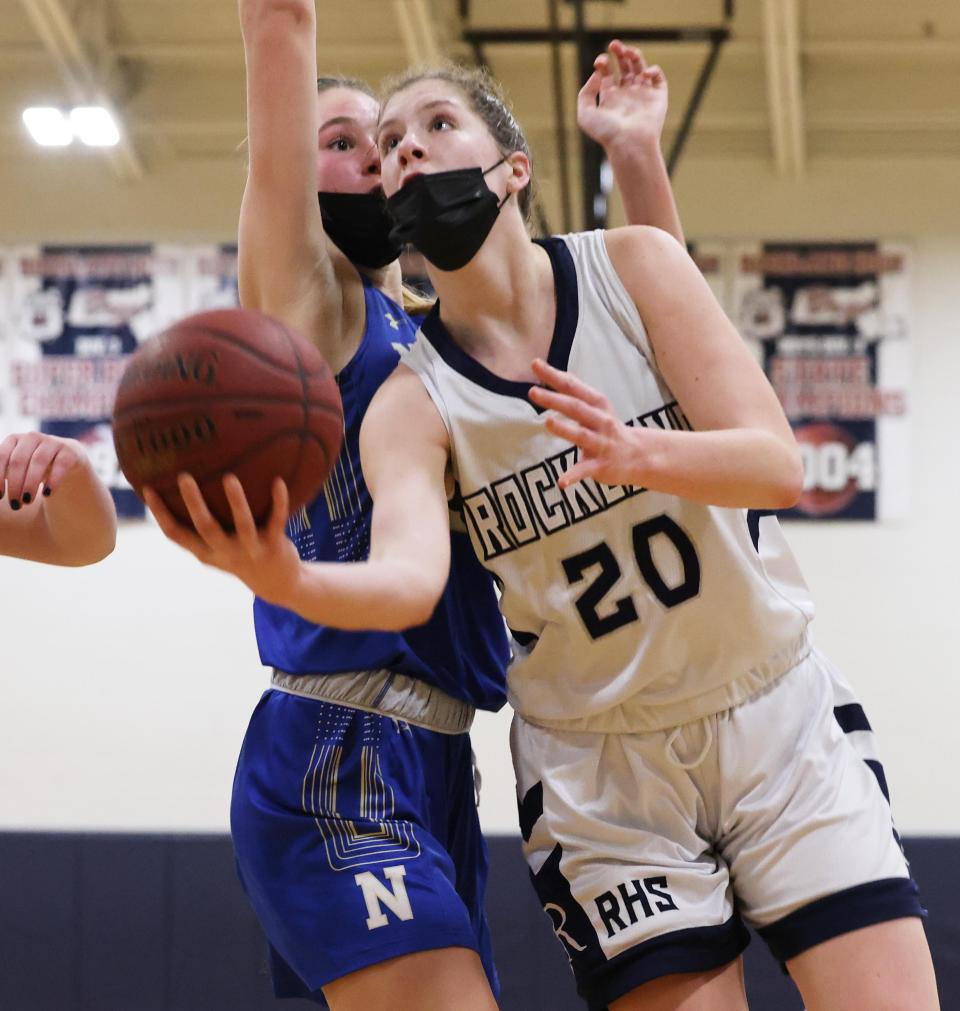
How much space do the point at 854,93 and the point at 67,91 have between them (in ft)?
14.1

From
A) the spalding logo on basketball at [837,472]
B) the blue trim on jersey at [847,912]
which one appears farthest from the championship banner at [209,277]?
the blue trim on jersey at [847,912]

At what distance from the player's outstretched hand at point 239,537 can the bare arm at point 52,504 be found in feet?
2.81

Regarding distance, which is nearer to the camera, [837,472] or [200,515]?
[200,515]

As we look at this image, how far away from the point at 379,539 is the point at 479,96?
84 centimetres

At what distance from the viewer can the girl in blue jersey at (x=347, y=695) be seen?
2.16 metres

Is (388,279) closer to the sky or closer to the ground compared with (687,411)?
closer to the sky

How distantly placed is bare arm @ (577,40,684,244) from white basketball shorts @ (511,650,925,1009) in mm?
925

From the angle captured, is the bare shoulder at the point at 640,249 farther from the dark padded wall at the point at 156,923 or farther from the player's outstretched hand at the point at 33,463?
the dark padded wall at the point at 156,923

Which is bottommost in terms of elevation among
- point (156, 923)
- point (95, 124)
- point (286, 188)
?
point (156, 923)

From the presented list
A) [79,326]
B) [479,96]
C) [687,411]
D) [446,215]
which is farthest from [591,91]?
[79,326]

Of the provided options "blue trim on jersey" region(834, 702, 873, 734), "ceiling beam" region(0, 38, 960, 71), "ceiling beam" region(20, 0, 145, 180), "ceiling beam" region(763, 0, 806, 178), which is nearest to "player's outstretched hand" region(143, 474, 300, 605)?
"blue trim on jersey" region(834, 702, 873, 734)

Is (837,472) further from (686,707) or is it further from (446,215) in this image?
(446,215)

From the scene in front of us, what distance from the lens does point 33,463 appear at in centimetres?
239

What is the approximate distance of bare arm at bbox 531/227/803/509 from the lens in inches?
69.2
